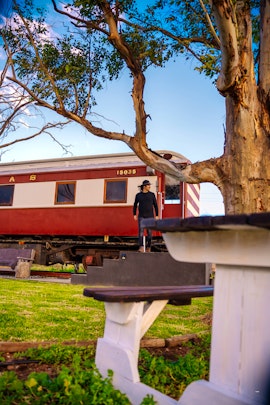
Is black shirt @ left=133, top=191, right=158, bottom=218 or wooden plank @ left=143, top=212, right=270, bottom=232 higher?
black shirt @ left=133, top=191, right=158, bottom=218

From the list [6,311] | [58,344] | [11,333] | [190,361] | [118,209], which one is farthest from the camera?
[118,209]

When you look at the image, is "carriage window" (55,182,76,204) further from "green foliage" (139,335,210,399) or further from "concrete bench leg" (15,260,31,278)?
"green foliage" (139,335,210,399)

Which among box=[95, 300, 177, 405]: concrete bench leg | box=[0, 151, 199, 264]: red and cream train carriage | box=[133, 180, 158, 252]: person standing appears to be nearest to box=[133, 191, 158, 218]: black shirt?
box=[133, 180, 158, 252]: person standing

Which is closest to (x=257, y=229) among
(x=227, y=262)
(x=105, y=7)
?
(x=227, y=262)

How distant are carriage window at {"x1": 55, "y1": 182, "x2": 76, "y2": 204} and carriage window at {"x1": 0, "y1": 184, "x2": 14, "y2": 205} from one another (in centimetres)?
198

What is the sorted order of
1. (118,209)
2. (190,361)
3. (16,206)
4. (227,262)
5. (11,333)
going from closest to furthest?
(227,262)
(190,361)
(11,333)
(118,209)
(16,206)

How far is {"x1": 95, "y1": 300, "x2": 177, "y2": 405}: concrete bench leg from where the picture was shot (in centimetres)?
219

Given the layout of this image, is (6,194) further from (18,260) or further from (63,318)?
(63,318)

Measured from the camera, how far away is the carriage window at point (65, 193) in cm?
1202

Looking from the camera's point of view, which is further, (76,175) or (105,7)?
(76,175)

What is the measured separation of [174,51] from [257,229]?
7.01 meters

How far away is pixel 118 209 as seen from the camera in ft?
36.8

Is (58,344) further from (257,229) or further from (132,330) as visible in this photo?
(257,229)

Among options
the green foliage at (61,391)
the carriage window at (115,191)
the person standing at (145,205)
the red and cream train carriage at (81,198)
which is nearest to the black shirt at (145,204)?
the person standing at (145,205)
